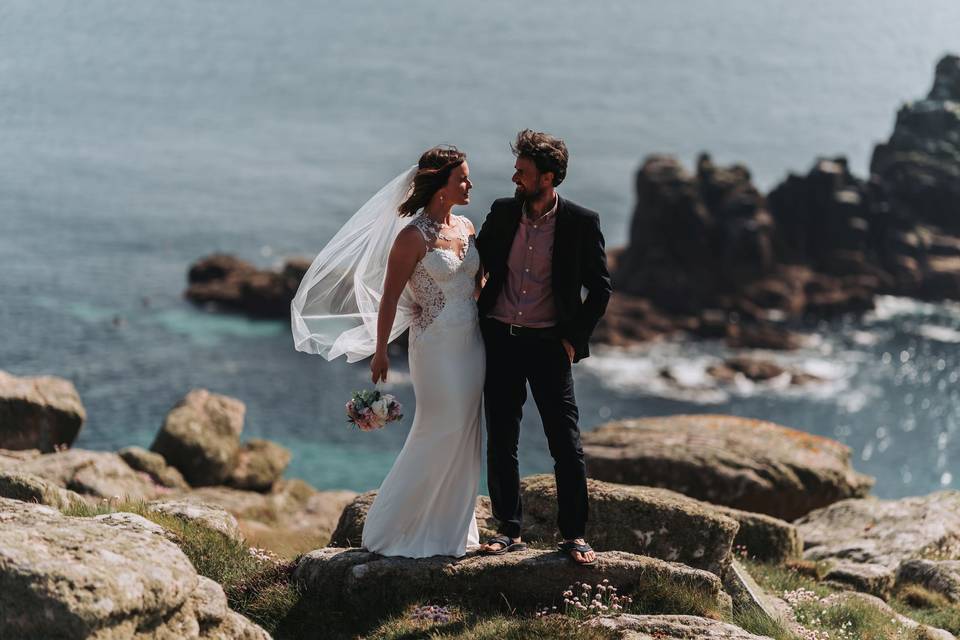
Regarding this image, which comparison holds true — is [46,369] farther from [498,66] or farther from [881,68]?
[498,66]

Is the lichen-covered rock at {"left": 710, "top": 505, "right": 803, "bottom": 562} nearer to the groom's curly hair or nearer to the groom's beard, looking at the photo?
the groom's beard

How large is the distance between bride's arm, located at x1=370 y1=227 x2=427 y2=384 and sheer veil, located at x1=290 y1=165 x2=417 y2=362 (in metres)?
0.51

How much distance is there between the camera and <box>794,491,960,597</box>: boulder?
1293 centimetres

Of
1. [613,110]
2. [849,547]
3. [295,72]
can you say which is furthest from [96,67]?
[849,547]

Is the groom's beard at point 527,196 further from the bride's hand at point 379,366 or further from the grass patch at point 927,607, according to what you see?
the grass patch at point 927,607

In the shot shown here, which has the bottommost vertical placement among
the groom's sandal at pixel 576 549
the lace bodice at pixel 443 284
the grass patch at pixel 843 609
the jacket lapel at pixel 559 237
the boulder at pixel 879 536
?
the boulder at pixel 879 536

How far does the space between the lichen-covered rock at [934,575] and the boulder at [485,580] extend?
4455mm

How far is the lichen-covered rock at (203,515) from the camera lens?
34.9 ft

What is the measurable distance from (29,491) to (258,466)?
83.7ft

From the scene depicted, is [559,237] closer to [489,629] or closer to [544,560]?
[544,560]

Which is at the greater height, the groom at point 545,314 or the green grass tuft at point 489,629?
the groom at point 545,314

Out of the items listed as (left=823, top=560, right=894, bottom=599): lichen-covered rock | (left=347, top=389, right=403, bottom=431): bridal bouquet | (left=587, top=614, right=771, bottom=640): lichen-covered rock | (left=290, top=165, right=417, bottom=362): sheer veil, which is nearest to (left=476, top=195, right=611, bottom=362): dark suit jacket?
(left=290, top=165, right=417, bottom=362): sheer veil

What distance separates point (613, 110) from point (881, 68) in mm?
40846

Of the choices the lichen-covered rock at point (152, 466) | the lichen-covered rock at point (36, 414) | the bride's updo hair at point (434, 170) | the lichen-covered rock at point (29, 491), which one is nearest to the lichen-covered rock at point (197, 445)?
the lichen-covered rock at point (152, 466)
